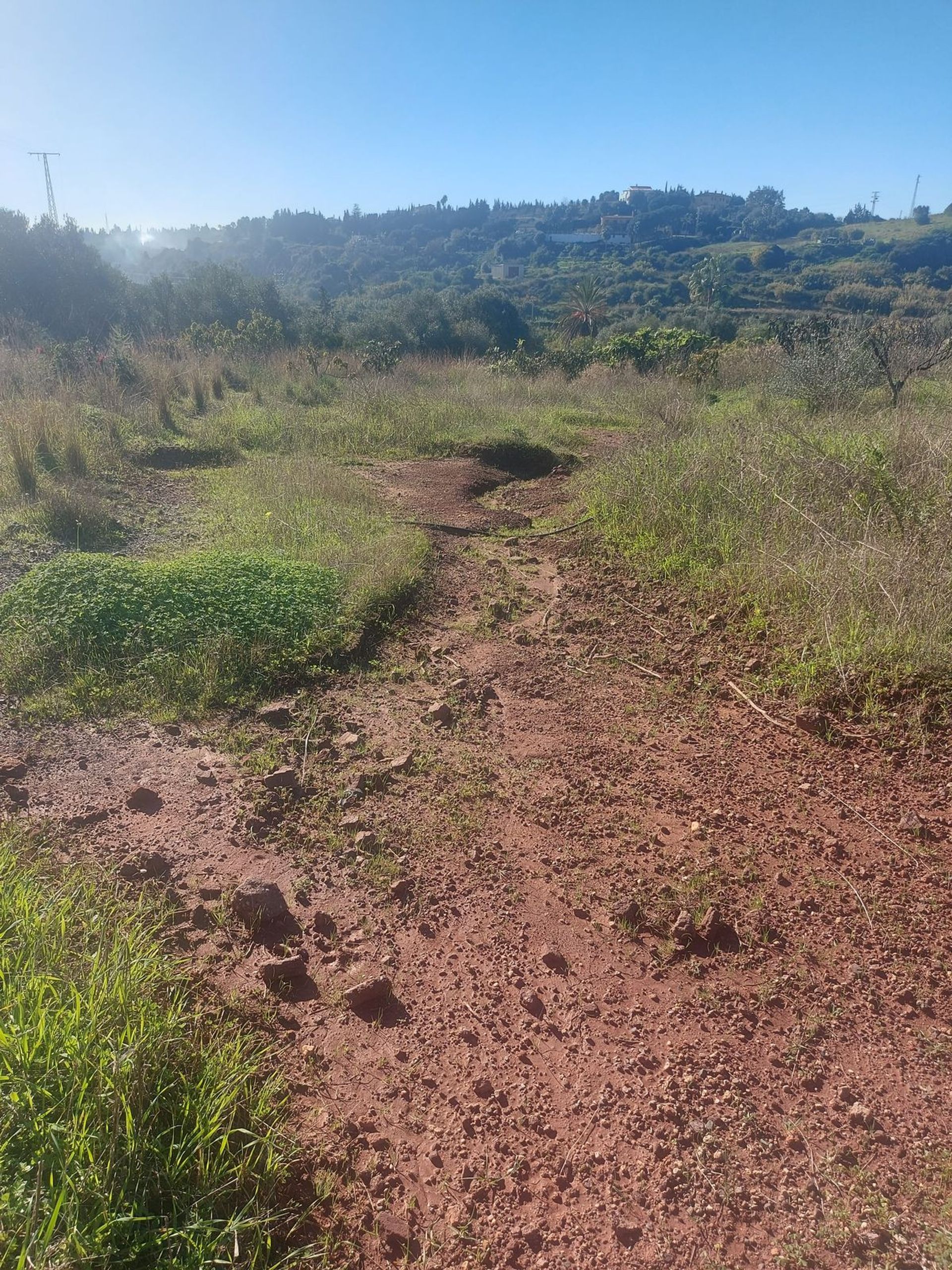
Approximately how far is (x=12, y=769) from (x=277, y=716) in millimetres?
1042

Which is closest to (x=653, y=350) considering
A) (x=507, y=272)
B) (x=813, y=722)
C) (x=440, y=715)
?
(x=813, y=722)

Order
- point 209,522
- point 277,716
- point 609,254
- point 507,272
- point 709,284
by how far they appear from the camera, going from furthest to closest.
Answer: point 609,254, point 507,272, point 709,284, point 209,522, point 277,716

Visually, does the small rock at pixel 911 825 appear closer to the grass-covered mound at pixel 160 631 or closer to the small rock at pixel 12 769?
the grass-covered mound at pixel 160 631

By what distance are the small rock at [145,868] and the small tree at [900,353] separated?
8.89 meters

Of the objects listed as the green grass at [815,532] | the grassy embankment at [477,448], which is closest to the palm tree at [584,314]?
the grassy embankment at [477,448]

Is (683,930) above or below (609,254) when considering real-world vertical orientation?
below

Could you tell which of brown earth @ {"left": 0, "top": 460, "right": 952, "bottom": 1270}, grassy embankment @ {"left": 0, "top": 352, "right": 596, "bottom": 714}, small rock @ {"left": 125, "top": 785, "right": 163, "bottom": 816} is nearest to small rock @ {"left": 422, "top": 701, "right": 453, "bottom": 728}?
brown earth @ {"left": 0, "top": 460, "right": 952, "bottom": 1270}

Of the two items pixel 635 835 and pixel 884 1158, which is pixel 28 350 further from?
pixel 884 1158

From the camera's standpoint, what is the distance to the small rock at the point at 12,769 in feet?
9.25

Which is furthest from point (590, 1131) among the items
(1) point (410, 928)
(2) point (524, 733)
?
(2) point (524, 733)

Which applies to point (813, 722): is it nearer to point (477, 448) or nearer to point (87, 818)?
point (87, 818)

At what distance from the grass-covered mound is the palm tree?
75.1 ft

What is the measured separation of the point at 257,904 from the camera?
2.25 meters

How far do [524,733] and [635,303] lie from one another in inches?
1609
